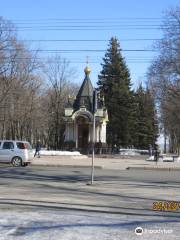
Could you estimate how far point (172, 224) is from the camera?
1014cm

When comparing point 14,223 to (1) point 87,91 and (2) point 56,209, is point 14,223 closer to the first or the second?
(2) point 56,209

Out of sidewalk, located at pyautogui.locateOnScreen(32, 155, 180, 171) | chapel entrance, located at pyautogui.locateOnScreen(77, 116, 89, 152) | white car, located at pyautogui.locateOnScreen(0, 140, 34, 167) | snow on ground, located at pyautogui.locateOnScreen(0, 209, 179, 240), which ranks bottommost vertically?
snow on ground, located at pyautogui.locateOnScreen(0, 209, 179, 240)

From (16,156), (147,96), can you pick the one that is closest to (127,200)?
(16,156)

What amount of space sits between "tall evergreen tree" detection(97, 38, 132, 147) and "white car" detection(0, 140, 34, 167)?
47849 millimetres

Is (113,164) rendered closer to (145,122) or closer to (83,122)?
(83,122)

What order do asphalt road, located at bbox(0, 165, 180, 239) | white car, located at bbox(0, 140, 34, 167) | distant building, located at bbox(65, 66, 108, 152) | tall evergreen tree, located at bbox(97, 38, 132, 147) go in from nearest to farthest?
asphalt road, located at bbox(0, 165, 180, 239) < white car, located at bbox(0, 140, 34, 167) < distant building, located at bbox(65, 66, 108, 152) < tall evergreen tree, located at bbox(97, 38, 132, 147)

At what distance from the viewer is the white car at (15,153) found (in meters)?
34.7

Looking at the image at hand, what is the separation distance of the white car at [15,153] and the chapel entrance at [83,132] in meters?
36.7

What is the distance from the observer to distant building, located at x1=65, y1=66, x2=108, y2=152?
71.4 metres

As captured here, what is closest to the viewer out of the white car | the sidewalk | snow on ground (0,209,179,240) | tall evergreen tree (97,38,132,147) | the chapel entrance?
snow on ground (0,209,179,240)

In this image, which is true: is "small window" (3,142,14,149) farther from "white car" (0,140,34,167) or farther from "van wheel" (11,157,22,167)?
"van wheel" (11,157,22,167)

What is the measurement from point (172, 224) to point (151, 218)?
1013 millimetres

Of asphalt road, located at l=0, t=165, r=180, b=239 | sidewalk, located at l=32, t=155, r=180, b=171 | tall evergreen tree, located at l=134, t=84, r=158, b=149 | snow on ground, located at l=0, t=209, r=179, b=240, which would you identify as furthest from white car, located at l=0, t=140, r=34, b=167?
tall evergreen tree, located at l=134, t=84, r=158, b=149

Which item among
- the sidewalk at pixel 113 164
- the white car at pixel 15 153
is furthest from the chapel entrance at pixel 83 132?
the white car at pixel 15 153
